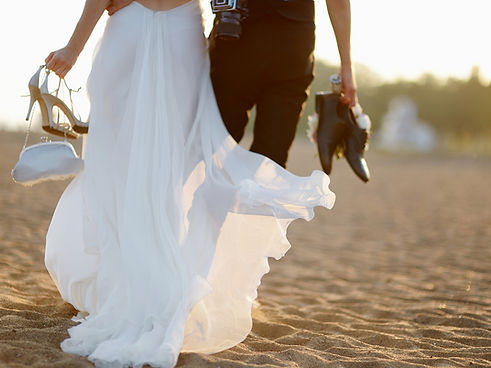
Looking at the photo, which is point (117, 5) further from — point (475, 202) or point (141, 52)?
point (475, 202)

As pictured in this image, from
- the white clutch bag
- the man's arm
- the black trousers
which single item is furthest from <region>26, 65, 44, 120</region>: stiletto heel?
the man's arm

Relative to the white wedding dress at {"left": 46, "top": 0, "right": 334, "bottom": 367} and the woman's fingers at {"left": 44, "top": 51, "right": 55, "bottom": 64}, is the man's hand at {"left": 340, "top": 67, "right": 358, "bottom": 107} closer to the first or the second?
the white wedding dress at {"left": 46, "top": 0, "right": 334, "bottom": 367}

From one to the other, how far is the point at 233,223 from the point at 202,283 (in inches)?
15.7

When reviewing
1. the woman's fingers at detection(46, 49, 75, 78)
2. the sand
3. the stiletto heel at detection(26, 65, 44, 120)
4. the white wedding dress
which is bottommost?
the sand

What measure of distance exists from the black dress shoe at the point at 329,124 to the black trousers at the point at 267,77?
285mm

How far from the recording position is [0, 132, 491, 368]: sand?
2.82m

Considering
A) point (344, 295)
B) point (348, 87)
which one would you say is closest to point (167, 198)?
point (348, 87)

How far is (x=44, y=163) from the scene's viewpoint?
270 cm

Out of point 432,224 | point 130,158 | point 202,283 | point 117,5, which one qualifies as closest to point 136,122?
point 130,158

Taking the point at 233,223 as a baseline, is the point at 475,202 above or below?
below

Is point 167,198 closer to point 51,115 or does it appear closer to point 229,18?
point 51,115

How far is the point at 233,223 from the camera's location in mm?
2836

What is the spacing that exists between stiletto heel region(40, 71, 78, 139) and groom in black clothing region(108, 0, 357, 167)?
18.4 inches

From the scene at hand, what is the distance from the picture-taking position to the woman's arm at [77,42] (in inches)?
103
